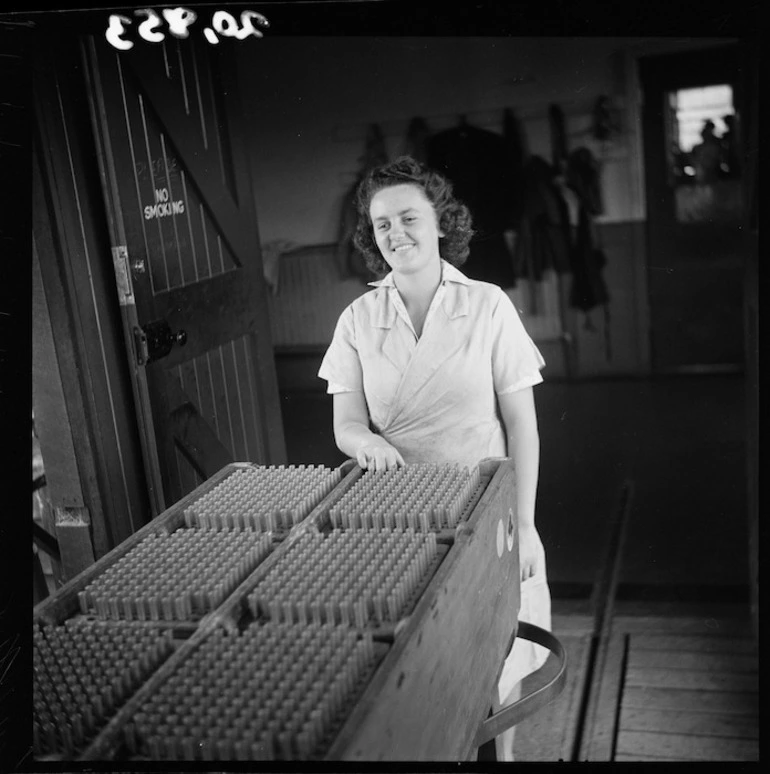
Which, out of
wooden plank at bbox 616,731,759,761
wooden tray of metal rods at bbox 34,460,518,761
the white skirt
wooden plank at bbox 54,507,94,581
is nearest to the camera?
wooden tray of metal rods at bbox 34,460,518,761

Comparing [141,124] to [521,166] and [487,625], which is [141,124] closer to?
[521,166]

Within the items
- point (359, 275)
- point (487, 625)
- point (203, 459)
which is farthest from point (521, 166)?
point (203, 459)

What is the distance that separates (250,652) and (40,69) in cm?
145

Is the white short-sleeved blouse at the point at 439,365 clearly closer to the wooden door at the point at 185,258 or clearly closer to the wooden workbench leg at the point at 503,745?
the wooden door at the point at 185,258

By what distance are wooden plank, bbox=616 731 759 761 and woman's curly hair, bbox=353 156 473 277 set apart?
1186mm

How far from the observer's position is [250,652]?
1.27 meters

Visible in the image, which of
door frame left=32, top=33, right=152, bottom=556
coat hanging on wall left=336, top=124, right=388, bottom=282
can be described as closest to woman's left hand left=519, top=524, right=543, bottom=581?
coat hanging on wall left=336, top=124, right=388, bottom=282

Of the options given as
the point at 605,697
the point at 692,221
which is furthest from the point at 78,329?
the point at 605,697

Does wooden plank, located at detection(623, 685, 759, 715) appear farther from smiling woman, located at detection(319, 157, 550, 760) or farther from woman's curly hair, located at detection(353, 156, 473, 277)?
woman's curly hair, located at detection(353, 156, 473, 277)

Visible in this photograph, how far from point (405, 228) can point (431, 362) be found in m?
0.33

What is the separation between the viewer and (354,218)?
6.31 ft

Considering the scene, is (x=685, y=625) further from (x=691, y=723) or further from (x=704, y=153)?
(x=704, y=153)

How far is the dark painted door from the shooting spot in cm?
176

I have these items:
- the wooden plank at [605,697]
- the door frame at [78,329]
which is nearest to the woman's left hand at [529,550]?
the wooden plank at [605,697]
